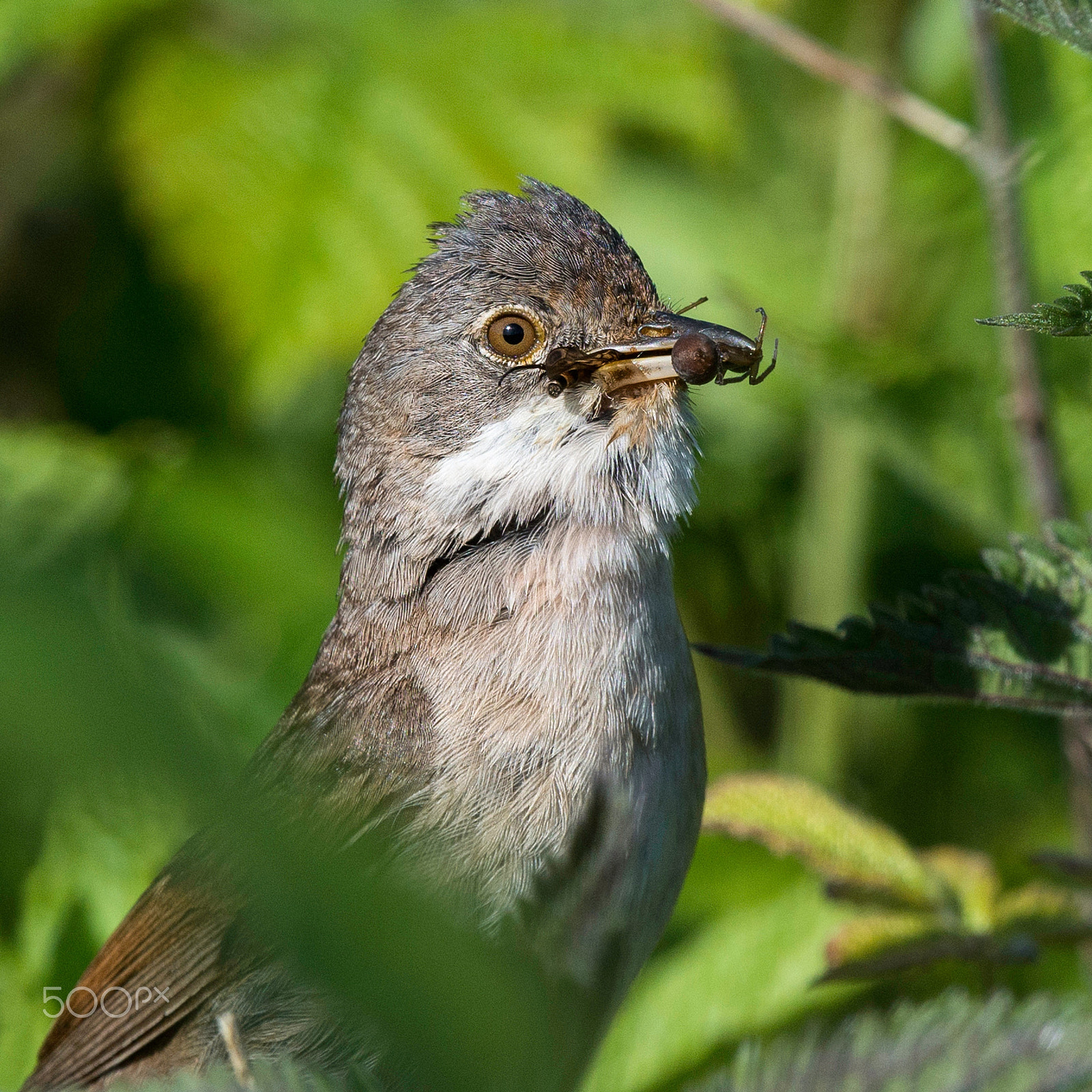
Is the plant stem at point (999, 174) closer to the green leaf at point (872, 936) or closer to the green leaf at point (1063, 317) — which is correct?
the green leaf at point (872, 936)

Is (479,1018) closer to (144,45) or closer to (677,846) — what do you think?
(677,846)

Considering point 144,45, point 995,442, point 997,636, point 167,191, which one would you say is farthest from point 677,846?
point 144,45

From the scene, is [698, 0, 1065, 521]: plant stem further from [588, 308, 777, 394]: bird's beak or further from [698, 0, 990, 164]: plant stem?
[588, 308, 777, 394]: bird's beak

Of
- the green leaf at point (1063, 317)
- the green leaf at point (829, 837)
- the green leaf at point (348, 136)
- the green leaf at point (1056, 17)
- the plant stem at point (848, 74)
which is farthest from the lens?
the green leaf at point (348, 136)

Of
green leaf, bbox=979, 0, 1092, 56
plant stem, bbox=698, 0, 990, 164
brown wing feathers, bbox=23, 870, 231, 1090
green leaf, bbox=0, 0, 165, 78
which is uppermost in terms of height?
plant stem, bbox=698, 0, 990, 164

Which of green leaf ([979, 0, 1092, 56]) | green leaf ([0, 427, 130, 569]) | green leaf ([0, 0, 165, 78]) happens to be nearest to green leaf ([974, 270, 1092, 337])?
green leaf ([979, 0, 1092, 56])

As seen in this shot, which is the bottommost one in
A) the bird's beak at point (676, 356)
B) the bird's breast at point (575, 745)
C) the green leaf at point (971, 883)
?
the bird's breast at point (575, 745)

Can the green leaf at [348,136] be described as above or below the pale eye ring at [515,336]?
above

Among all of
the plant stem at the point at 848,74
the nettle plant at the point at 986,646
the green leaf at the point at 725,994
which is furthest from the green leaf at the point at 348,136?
the nettle plant at the point at 986,646
